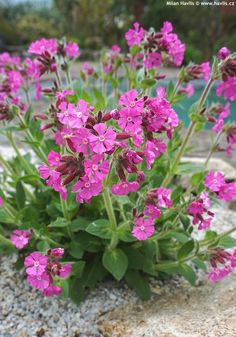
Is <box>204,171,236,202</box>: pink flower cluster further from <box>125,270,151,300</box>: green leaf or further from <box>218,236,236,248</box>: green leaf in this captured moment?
<box>125,270,151,300</box>: green leaf

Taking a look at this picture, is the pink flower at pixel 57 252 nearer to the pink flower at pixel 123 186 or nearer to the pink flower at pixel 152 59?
the pink flower at pixel 123 186

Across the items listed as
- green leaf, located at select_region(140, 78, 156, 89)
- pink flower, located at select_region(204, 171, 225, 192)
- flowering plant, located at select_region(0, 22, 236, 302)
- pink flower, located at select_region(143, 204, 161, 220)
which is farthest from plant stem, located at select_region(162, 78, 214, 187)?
pink flower, located at select_region(143, 204, 161, 220)

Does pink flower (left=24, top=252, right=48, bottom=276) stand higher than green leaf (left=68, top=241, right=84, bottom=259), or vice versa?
pink flower (left=24, top=252, right=48, bottom=276)

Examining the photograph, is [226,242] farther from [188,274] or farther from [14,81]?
[14,81]

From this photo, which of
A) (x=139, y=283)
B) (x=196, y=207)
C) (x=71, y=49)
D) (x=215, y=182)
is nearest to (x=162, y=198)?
(x=196, y=207)

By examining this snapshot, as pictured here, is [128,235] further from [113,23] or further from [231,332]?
[113,23]
